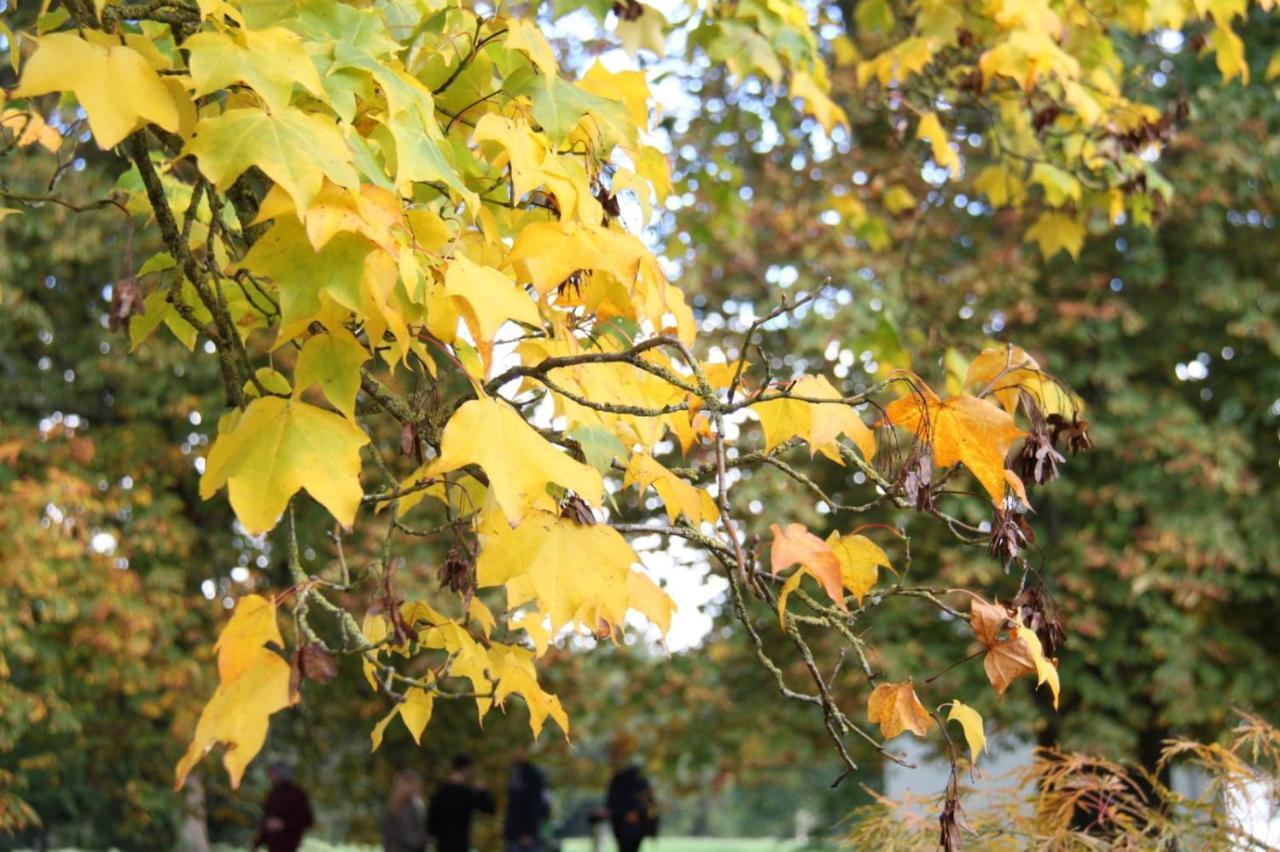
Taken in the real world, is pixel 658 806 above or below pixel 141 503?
below

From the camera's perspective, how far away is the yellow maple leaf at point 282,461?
62.8 inches

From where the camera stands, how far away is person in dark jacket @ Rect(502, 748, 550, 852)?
11.5 metres

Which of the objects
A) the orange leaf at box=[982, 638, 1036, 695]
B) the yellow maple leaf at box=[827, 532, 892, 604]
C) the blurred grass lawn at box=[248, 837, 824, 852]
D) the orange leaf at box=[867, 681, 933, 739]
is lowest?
the blurred grass lawn at box=[248, 837, 824, 852]

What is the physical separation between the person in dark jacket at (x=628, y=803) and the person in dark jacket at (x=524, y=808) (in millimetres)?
723

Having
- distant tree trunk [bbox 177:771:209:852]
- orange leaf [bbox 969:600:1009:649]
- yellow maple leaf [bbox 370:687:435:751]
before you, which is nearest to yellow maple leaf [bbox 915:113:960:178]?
orange leaf [bbox 969:600:1009:649]

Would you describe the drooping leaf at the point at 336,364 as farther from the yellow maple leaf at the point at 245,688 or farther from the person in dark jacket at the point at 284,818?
the person in dark jacket at the point at 284,818

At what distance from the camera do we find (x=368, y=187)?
168cm

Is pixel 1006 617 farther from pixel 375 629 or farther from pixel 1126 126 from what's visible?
pixel 1126 126

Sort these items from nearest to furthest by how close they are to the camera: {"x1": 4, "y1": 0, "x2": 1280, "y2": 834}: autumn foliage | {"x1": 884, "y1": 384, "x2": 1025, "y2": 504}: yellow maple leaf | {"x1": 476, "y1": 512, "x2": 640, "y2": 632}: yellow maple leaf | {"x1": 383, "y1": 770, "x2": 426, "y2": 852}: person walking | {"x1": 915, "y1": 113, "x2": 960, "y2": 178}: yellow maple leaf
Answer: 1. {"x1": 4, "y1": 0, "x2": 1280, "y2": 834}: autumn foliage
2. {"x1": 476, "y1": 512, "x2": 640, "y2": 632}: yellow maple leaf
3. {"x1": 884, "y1": 384, "x2": 1025, "y2": 504}: yellow maple leaf
4. {"x1": 915, "y1": 113, "x2": 960, "y2": 178}: yellow maple leaf
5. {"x1": 383, "y1": 770, "x2": 426, "y2": 852}: person walking

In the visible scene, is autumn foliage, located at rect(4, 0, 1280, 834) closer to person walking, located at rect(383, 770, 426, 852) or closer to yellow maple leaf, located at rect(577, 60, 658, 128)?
yellow maple leaf, located at rect(577, 60, 658, 128)

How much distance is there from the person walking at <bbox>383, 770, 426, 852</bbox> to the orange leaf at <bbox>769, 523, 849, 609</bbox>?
986 centimetres

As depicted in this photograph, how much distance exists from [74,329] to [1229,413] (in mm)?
8595

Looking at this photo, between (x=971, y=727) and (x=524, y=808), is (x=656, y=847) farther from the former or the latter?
(x=971, y=727)

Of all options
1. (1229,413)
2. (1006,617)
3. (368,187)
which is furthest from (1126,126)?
(1229,413)
